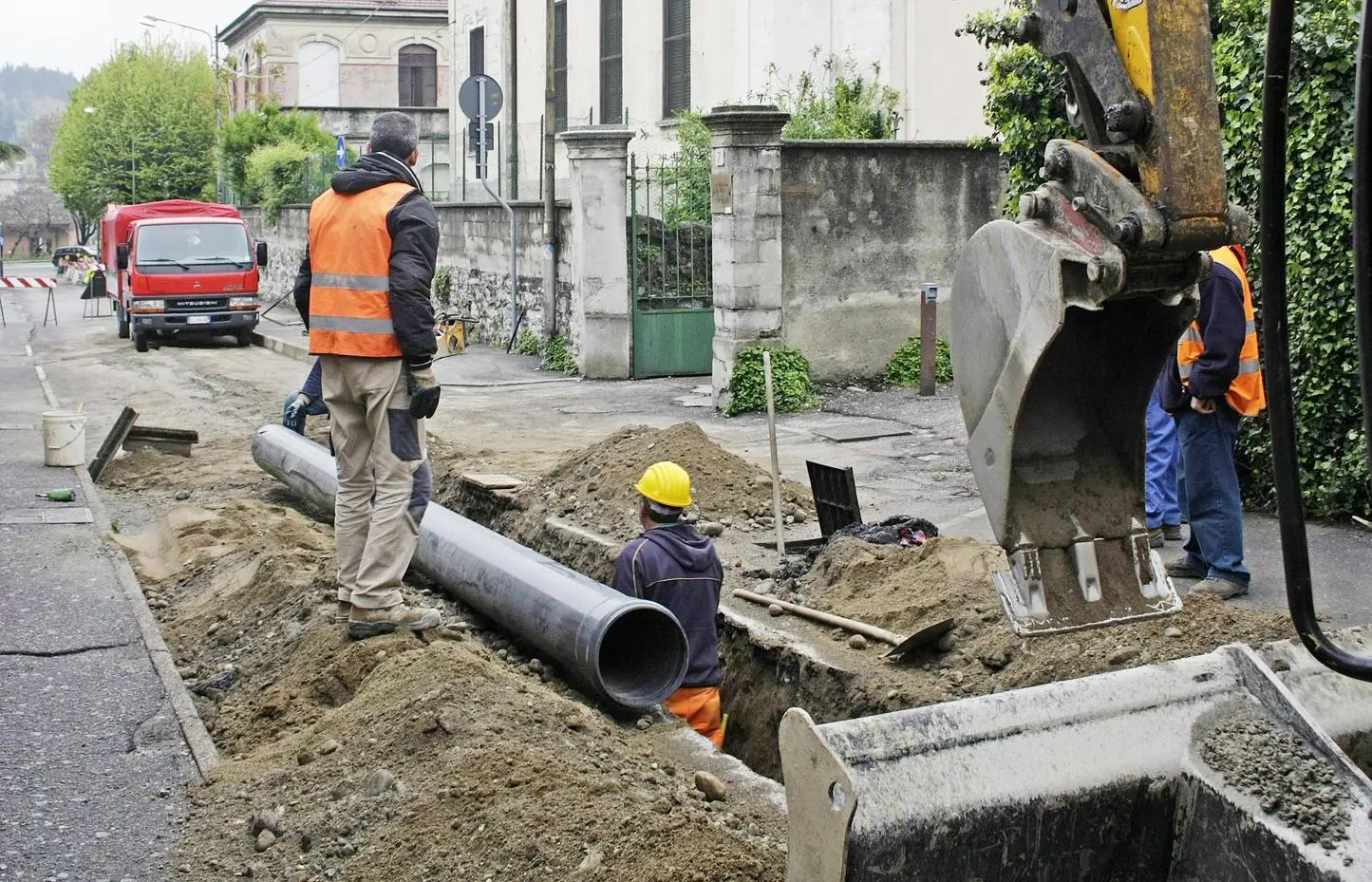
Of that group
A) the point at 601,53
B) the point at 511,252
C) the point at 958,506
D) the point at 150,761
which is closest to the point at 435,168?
the point at 601,53

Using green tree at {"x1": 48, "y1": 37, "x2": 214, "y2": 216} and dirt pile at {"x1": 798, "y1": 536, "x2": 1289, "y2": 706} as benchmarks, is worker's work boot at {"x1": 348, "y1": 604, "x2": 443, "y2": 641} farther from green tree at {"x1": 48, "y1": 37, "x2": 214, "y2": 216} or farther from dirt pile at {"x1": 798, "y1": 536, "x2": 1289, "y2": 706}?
green tree at {"x1": 48, "y1": 37, "x2": 214, "y2": 216}

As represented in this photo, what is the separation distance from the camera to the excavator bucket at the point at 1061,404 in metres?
3.56

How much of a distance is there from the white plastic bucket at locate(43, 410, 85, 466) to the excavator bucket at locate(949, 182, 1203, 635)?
387 inches

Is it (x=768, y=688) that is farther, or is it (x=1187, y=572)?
(x=1187, y=572)

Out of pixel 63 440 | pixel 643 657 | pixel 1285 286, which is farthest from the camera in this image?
pixel 63 440

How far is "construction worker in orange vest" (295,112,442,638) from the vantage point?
6.53 meters

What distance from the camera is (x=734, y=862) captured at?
14.1 feet

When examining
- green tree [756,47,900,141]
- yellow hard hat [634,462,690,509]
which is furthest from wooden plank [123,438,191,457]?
green tree [756,47,900,141]

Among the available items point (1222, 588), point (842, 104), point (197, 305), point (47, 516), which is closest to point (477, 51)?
point (197, 305)

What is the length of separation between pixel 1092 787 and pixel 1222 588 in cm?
Result: 405

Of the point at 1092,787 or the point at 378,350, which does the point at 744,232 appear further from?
the point at 1092,787

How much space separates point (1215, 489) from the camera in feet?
24.8

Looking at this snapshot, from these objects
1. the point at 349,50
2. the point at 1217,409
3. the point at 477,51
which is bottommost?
the point at 1217,409

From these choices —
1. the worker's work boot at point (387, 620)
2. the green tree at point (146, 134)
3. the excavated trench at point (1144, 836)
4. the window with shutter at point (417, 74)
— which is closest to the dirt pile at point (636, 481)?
the worker's work boot at point (387, 620)
